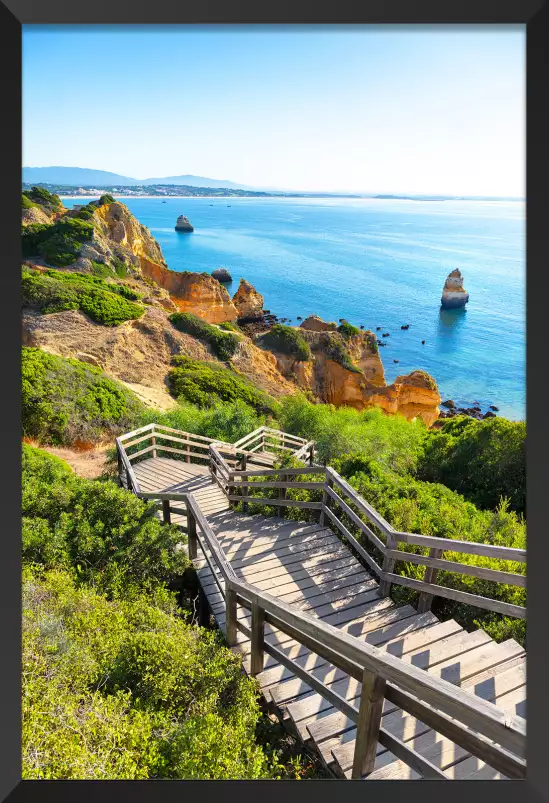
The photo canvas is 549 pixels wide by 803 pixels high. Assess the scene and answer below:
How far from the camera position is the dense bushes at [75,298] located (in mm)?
17500

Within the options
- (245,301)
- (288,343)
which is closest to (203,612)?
(288,343)

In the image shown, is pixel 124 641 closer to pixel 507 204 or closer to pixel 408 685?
pixel 408 685

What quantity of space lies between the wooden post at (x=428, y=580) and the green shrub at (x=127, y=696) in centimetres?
130

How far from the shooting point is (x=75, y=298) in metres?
18.3

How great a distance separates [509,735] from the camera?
1.70 meters

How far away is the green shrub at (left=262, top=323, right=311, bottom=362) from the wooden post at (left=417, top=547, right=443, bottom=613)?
23.4m

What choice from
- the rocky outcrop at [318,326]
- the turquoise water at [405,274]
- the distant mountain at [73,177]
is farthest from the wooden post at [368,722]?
the distant mountain at [73,177]

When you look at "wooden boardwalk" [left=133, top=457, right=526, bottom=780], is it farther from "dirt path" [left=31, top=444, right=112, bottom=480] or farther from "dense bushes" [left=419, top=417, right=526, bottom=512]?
"dirt path" [left=31, top=444, right=112, bottom=480]

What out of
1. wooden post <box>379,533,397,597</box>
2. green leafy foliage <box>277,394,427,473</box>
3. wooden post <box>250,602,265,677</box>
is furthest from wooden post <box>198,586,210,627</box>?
green leafy foliage <box>277,394,427,473</box>

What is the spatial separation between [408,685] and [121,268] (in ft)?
84.3

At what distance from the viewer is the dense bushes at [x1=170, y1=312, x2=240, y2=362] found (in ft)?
72.2
